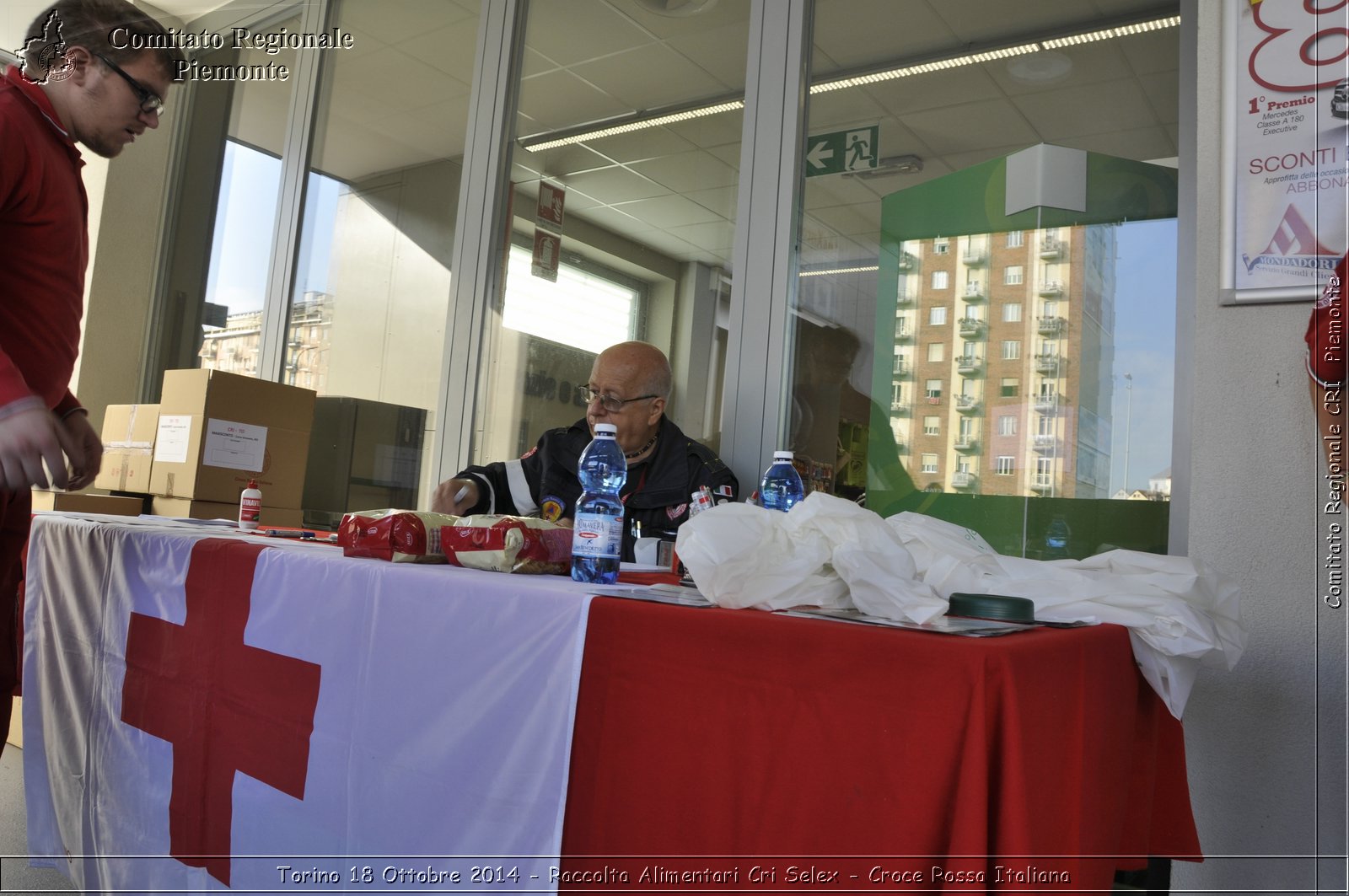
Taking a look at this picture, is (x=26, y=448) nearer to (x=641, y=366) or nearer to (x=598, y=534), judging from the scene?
(x=598, y=534)

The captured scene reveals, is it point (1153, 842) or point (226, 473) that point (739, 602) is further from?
point (226, 473)

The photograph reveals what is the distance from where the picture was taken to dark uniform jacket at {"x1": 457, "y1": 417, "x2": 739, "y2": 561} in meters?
2.21

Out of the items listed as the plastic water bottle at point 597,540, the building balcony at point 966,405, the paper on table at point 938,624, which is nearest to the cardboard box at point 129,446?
the plastic water bottle at point 597,540

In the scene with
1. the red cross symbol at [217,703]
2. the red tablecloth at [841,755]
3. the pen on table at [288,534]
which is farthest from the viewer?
the pen on table at [288,534]

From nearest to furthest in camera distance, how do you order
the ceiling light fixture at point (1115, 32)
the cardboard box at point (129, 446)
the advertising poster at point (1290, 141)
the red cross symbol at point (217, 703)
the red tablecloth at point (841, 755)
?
the red tablecloth at point (841, 755) < the red cross symbol at point (217, 703) < the advertising poster at point (1290, 141) < the ceiling light fixture at point (1115, 32) < the cardboard box at point (129, 446)

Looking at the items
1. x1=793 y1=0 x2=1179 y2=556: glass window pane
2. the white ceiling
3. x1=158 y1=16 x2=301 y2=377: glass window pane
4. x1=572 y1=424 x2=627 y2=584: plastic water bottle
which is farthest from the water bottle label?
x1=158 y1=16 x2=301 y2=377: glass window pane

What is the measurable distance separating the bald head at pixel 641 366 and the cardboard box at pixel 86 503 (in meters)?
1.65

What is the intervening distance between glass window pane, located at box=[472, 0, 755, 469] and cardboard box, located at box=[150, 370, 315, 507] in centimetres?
62

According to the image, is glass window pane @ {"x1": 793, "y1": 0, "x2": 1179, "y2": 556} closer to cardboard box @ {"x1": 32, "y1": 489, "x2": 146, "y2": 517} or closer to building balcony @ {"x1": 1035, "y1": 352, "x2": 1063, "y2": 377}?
building balcony @ {"x1": 1035, "y1": 352, "x2": 1063, "y2": 377}

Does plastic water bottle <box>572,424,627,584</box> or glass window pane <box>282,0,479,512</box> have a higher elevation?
glass window pane <box>282,0,479,512</box>

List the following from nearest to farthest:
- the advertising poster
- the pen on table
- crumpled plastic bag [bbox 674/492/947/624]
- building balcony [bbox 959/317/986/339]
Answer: crumpled plastic bag [bbox 674/492/947/624], the advertising poster, the pen on table, building balcony [bbox 959/317/986/339]

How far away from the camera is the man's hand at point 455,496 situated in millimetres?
2141

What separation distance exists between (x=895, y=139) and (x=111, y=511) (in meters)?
2.68

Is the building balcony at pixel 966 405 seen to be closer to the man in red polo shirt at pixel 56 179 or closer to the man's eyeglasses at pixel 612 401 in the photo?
the man's eyeglasses at pixel 612 401
